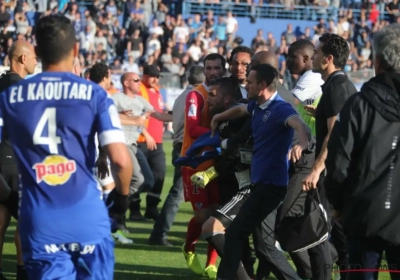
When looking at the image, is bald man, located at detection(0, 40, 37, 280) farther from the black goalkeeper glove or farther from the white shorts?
the black goalkeeper glove

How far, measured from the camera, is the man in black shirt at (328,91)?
6953mm

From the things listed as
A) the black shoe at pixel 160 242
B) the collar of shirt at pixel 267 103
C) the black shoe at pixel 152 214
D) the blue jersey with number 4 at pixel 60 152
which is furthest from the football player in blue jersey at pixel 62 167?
the black shoe at pixel 152 214

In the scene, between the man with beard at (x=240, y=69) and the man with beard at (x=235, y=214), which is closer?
the man with beard at (x=235, y=214)

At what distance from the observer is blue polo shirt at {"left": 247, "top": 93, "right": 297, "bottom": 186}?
7.14 metres

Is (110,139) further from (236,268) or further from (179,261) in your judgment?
(179,261)

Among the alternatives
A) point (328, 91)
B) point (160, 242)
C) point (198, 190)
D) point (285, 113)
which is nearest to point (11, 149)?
point (198, 190)

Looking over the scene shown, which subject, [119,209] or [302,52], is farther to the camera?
[302,52]

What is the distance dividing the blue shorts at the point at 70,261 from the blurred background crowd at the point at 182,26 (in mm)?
25232

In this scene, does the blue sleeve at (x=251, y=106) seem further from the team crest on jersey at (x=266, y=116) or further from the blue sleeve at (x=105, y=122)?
the blue sleeve at (x=105, y=122)

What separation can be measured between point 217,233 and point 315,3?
34.8 metres

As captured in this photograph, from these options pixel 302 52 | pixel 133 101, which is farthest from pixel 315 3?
pixel 302 52

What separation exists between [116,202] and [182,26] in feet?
101

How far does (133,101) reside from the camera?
39.5 ft

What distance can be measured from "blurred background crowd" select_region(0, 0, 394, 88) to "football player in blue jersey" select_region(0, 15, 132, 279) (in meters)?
25.1
